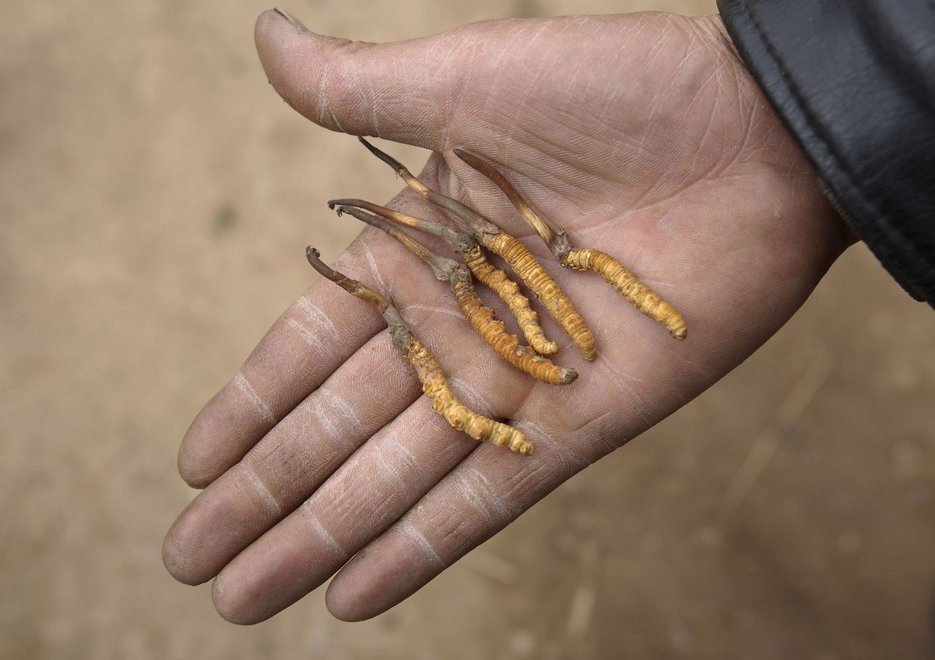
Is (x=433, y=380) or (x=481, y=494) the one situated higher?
(x=433, y=380)

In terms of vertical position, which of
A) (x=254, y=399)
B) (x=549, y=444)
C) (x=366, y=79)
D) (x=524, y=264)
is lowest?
(x=549, y=444)

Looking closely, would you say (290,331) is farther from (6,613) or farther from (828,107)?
(6,613)

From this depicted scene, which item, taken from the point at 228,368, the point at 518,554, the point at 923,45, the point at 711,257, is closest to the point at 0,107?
the point at 228,368

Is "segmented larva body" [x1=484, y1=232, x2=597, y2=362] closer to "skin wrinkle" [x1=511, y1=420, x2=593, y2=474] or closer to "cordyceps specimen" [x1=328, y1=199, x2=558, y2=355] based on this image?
"cordyceps specimen" [x1=328, y1=199, x2=558, y2=355]

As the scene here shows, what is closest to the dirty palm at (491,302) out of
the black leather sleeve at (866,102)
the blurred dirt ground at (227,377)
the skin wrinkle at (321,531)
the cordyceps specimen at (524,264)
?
the skin wrinkle at (321,531)

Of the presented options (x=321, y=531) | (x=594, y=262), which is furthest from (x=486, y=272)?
(x=321, y=531)

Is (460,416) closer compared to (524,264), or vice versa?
(460,416)

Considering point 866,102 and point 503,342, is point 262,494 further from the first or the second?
point 866,102
